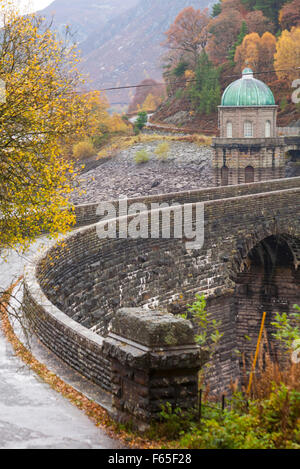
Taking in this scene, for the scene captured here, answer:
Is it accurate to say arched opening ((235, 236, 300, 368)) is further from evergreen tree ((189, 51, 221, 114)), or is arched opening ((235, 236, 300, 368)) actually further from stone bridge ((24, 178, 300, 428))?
evergreen tree ((189, 51, 221, 114))

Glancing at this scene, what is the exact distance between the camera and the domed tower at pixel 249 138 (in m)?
47.2

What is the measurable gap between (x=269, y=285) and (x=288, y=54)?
40559 mm

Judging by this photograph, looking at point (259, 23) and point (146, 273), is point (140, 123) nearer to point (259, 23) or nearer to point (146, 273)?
point (259, 23)

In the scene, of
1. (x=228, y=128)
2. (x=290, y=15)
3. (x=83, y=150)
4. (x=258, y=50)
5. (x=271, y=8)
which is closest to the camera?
(x=228, y=128)

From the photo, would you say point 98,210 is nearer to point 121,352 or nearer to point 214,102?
point 121,352

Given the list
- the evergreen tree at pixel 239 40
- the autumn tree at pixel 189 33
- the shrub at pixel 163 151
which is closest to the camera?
the shrub at pixel 163 151

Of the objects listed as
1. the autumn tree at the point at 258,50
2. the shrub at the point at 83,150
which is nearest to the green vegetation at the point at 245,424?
the autumn tree at the point at 258,50

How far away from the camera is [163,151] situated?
205 ft

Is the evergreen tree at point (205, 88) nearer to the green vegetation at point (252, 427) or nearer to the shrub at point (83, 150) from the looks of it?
the shrub at point (83, 150)

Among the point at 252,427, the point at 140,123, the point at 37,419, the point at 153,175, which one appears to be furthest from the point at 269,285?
the point at 140,123

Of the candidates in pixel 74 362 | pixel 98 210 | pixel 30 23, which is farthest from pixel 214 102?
pixel 74 362

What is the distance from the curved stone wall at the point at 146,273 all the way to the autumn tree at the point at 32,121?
1.54 meters

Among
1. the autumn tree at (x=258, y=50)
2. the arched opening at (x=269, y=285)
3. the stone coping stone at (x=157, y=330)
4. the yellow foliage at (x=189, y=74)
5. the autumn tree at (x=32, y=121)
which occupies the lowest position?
the arched opening at (x=269, y=285)

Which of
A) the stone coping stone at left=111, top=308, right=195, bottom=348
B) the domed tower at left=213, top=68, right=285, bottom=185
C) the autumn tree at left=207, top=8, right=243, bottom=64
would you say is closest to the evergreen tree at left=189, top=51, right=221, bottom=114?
the autumn tree at left=207, top=8, right=243, bottom=64
